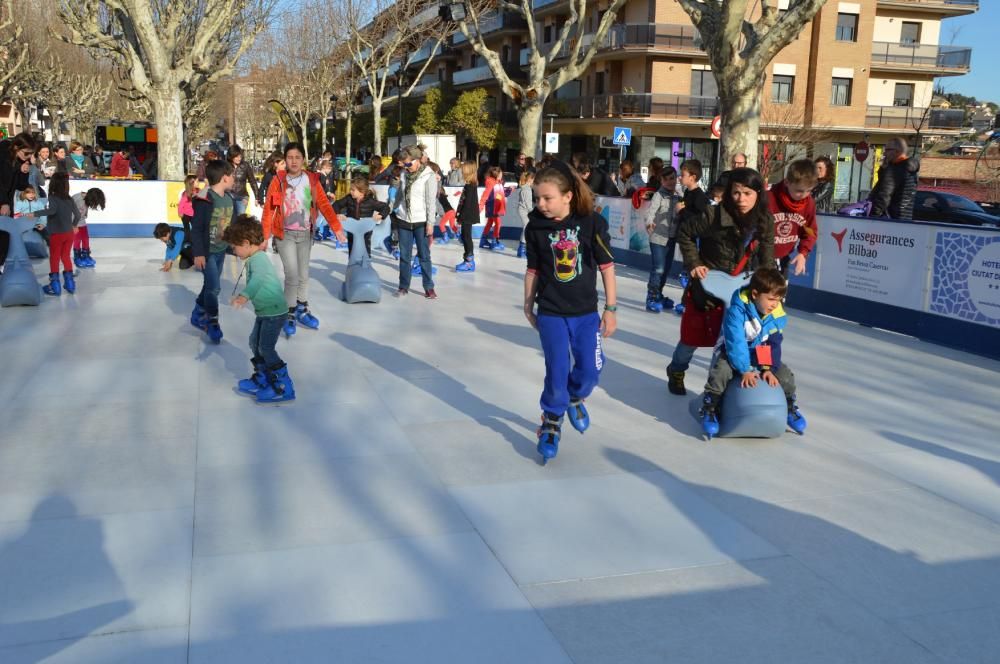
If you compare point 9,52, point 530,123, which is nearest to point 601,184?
point 530,123

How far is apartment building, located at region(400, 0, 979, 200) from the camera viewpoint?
43469mm

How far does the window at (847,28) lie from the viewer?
45.2 metres

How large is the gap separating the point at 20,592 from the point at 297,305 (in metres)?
5.76

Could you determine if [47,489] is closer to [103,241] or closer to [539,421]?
[539,421]

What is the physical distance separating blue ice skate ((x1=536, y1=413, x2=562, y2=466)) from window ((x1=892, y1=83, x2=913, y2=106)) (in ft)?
159

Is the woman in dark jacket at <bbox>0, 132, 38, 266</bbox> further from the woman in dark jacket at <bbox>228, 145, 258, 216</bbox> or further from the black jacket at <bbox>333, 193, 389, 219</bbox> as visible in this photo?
the black jacket at <bbox>333, 193, 389, 219</bbox>

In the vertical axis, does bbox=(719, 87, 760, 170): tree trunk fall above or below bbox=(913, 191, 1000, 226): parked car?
above

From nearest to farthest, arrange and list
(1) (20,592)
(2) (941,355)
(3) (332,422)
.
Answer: (1) (20,592), (3) (332,422), (2) (941,355)

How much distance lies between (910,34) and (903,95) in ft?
9.79

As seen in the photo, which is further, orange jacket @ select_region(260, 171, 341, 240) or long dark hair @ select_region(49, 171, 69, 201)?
long dark hair @ select_region(49, 171, 69, 201)

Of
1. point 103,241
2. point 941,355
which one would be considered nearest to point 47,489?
point 941,355

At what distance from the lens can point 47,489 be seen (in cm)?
489

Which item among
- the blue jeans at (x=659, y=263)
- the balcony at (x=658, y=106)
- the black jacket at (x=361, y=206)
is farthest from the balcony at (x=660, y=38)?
the blue jeans at (x=659, y=263)

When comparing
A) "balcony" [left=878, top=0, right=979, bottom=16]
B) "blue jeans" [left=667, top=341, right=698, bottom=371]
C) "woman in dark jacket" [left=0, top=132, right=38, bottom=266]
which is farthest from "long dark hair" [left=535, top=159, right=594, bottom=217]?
"balcony" [left=878, top=0, right=979, bottom=16]
